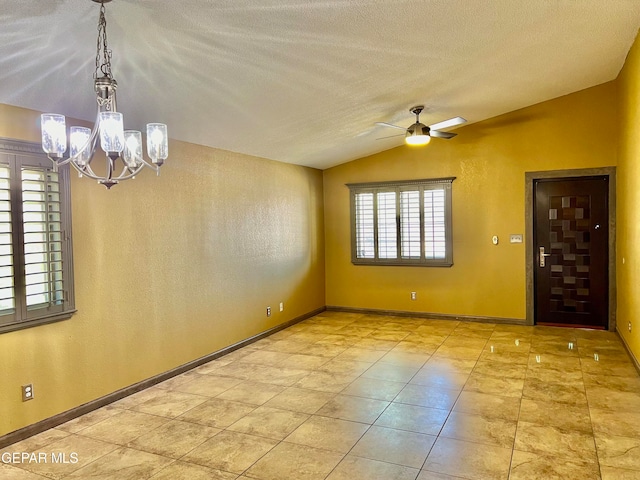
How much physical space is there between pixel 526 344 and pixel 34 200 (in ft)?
17.7

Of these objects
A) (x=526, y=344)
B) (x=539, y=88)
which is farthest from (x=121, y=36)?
(x=526, y=344)

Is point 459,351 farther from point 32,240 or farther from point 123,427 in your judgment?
point 32,240

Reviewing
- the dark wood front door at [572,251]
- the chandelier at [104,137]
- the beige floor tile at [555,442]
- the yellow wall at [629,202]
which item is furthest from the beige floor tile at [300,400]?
the dark wood front door at [572,251]

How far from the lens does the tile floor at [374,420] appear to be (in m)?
2.82

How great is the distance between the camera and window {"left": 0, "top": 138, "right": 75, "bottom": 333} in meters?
3.18

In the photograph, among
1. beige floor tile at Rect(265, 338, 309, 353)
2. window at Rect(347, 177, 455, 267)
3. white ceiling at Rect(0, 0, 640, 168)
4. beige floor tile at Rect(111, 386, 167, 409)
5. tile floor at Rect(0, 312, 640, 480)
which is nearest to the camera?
white ceiling at Rect(0, 0, 640, 168)

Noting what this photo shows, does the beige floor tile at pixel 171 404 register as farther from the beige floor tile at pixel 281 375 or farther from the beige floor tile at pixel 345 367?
the beige floor tile at pixel 345 367

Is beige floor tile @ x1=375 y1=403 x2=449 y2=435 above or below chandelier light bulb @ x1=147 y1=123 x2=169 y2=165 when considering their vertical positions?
below

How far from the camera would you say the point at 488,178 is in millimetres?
6613

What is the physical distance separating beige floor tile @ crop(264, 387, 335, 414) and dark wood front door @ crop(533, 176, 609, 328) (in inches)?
158

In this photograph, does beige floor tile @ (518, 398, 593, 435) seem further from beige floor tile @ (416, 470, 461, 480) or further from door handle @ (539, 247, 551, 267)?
door handle @ (539, 247, 551, 267)

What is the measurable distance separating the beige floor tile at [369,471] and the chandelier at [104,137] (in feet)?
6.90

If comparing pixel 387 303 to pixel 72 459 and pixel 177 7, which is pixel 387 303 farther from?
pixel 177 7

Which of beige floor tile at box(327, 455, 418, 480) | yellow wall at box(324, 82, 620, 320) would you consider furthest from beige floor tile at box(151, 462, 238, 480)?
yellow wall at box(324, 82, 620, 320)
